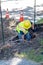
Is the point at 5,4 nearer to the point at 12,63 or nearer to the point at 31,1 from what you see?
the point at 31,1

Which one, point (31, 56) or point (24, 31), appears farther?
point (24, 31)

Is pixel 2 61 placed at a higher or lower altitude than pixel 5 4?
lower

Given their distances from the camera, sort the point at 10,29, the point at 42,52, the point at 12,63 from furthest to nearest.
Result: the point at 10,29 < the point at 42,52 < the point at 12,63

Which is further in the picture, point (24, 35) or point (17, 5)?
point (17, 5)

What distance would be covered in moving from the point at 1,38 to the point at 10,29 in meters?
1.26

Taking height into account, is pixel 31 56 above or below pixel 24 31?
below

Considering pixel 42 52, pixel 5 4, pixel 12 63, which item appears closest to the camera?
pixel 12 63

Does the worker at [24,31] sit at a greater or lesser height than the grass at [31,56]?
greater

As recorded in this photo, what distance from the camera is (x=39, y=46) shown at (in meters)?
9.48

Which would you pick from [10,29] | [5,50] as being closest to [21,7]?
[10,29]

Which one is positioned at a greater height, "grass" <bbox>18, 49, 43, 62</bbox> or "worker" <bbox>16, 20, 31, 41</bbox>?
"worker" <bbox>16, 20, 31, 41</bbox>

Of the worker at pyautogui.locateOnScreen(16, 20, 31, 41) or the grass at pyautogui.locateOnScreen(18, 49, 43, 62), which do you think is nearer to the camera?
the grass at pyautogui.locateOnScreen(18, 49, 43, 62)

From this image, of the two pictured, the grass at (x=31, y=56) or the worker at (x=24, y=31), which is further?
the worker at (x=24, y=31)

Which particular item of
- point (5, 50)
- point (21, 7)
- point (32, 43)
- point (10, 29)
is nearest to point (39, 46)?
point (32, 43)
